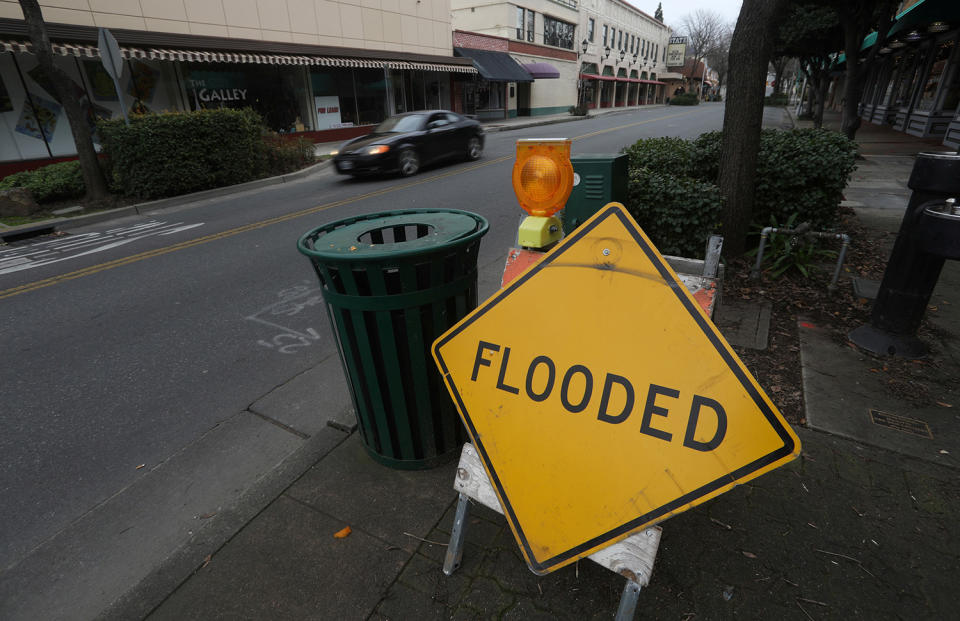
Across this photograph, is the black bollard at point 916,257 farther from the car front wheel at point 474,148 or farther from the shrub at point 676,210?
the car front wheel at point 474,148

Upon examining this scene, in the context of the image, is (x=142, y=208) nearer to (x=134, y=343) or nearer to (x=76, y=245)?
(x=76, y=245)

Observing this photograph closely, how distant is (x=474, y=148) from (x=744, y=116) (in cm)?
1027

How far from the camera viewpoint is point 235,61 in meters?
15.4

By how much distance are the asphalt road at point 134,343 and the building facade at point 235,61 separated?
18.4 feet

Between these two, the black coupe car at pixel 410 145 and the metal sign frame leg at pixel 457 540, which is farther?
the black coupe car at pixel 410 145

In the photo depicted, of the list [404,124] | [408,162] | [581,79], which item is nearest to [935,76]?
[404,124]

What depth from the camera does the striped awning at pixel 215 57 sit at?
11.6 metres

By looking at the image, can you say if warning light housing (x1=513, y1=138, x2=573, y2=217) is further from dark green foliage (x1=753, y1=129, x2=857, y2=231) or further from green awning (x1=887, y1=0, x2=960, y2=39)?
green awning (x1=887, y1=0, x2=960, y2=39)

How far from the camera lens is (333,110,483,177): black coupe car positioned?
37.5ft

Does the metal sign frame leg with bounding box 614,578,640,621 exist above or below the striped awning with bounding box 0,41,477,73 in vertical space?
below

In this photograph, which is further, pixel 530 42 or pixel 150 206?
pixel 530 42

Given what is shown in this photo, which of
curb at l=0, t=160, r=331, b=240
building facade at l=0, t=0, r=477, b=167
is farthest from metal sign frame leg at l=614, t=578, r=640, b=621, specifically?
building facade at l=0, t=0, r=477, b=167

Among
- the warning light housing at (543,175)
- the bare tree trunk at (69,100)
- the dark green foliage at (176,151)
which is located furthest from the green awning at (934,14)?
the bare tree trunk at (69,100)

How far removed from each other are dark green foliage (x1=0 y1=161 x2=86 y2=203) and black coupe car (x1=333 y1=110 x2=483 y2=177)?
5.69 meters
